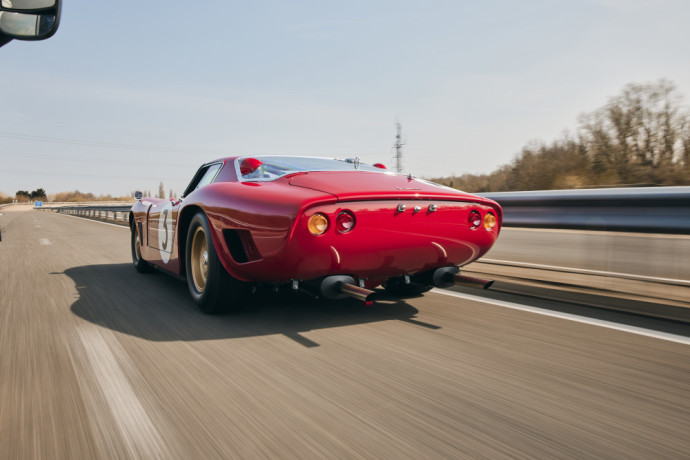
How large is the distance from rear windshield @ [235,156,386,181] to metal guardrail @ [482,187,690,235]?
76.1 inches

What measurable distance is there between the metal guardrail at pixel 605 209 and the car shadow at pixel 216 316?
1.85 m

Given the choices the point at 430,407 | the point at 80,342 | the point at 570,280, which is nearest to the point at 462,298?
the point at 570,280

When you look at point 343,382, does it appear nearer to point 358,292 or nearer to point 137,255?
point 358,292

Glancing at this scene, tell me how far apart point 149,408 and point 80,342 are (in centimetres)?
138

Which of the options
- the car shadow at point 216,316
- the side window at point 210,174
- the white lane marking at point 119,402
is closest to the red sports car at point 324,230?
the side window at point 210,174

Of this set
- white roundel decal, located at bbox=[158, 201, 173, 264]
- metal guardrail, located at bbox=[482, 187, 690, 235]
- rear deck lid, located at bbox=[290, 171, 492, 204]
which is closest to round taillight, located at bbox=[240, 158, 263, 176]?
rear deck lid, located at bbox=[290, 171, 492, 204]

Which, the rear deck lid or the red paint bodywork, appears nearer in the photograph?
the red paint bodywork

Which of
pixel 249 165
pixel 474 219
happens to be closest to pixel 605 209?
pixel 474 219

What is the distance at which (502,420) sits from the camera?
6.95ft

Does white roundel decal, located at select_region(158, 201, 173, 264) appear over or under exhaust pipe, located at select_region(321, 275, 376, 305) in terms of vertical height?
over

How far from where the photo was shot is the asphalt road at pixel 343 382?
76.1 inches

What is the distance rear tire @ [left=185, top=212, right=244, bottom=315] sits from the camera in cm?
385

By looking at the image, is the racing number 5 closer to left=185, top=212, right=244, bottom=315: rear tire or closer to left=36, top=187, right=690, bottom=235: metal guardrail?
left=185, top=212, right=244, bottom=315: rear tire

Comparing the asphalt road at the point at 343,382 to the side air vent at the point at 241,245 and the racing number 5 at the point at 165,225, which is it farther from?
the racing number 5 at the point at 165,225
